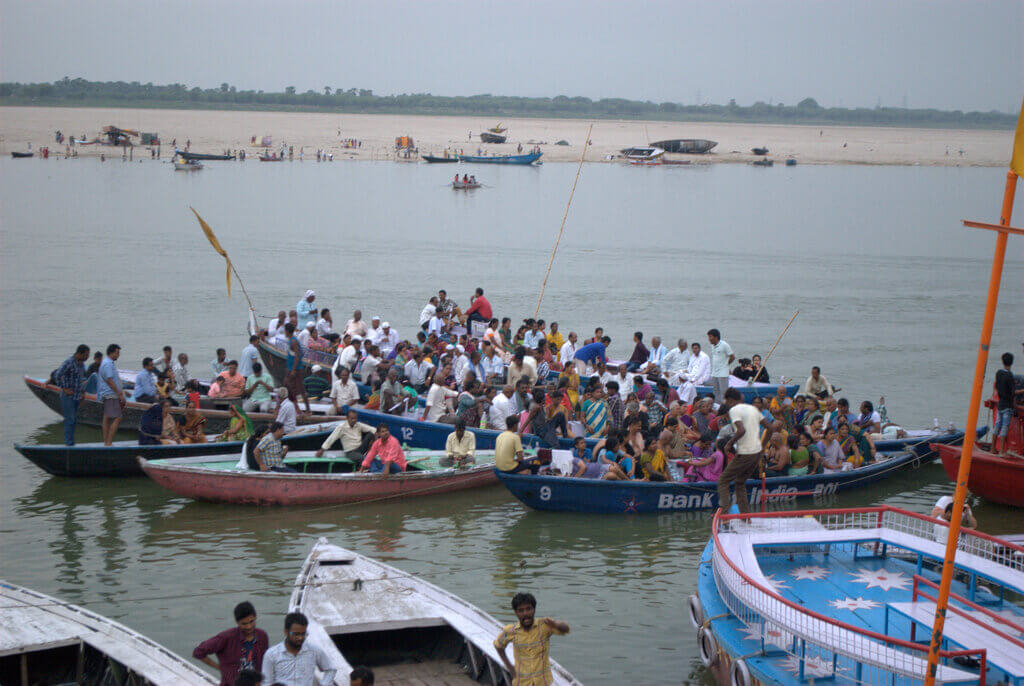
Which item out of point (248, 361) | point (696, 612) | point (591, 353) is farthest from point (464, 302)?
point (696, 612)

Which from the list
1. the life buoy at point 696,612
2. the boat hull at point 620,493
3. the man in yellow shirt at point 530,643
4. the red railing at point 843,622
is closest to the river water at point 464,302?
the boat hull at point 620,493

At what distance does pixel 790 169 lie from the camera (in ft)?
404

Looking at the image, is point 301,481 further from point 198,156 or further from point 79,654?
point 198,156

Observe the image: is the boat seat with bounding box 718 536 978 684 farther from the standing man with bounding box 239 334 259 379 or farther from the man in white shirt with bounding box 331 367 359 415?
the standing man with bounding box 239 334 259 379

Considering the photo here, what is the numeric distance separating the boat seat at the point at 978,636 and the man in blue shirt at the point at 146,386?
482 inches

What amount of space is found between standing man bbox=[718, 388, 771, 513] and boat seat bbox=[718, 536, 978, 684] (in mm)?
2631

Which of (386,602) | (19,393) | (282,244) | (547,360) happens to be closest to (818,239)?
(282,244)

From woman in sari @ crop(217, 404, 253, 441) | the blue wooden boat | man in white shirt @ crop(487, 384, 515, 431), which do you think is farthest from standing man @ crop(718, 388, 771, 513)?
the blue wooden boat

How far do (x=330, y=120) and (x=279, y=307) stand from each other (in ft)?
500

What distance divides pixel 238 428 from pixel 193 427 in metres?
0.68

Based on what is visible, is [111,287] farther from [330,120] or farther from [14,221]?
[330,120]

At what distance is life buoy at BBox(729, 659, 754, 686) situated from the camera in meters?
8.40

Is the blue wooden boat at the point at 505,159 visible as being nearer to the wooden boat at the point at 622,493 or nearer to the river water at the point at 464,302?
the river water at the point at 464,302

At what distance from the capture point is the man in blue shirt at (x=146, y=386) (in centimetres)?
1681
